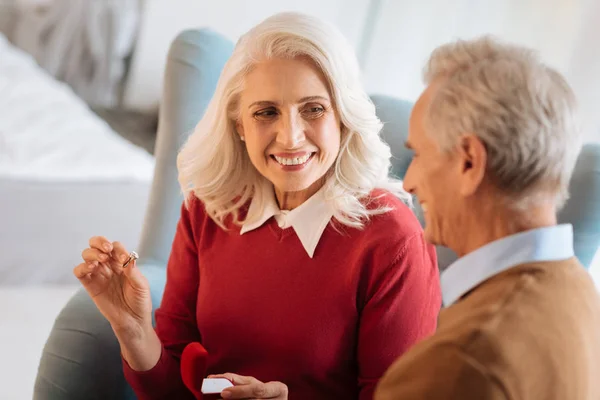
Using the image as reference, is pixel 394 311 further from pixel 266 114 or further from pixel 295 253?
pixel 266 114

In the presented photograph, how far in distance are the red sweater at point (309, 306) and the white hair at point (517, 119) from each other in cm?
44

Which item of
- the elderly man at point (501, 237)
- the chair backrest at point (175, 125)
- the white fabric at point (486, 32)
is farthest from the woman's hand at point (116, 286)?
the white fabric at point (486, 32)

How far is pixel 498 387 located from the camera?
31.1 inches

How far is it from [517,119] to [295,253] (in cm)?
62

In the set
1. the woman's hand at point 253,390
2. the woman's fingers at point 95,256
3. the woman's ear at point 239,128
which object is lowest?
the woman's hand at point 253,390

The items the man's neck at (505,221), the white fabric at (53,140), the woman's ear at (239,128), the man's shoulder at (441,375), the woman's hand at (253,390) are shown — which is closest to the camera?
the man's shoulder at (441,375)

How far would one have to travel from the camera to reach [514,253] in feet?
2.94

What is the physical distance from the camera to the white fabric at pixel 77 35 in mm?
4180

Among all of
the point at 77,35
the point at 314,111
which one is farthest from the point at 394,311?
the point at 77,35

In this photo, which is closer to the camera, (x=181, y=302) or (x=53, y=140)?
(x=181, y=302)

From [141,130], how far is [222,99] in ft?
8.92

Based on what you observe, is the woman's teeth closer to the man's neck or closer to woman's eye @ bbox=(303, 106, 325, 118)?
woman's eye @ bbox=(303, 106, 325, 118)

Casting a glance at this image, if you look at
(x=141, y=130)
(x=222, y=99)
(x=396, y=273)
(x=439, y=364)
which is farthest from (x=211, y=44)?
(x=141, y=130)

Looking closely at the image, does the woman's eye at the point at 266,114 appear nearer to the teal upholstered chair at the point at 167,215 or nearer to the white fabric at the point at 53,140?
the teal upholstered chair at the point at 167,215
